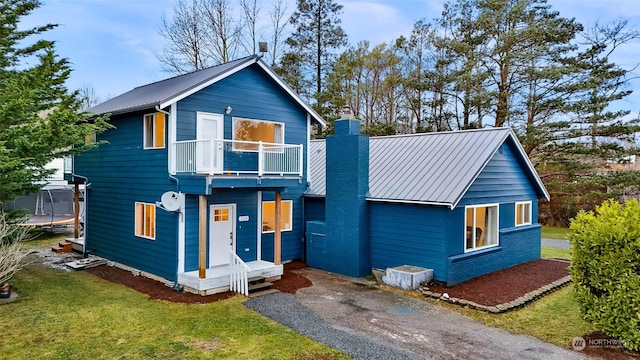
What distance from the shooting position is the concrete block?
35.0 ft

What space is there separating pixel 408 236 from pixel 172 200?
21.3 ft

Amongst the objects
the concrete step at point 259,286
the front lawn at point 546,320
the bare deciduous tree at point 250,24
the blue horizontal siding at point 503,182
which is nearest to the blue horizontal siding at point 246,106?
the concrete step at point 259,286

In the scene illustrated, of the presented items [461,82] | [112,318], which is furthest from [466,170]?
[461,82]

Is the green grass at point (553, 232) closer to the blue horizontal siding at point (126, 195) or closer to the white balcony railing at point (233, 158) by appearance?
the white balcony railing at point (233, 158)

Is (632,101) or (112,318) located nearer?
(112,318)

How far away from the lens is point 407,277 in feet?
35.1

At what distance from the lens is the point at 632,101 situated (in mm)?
23312

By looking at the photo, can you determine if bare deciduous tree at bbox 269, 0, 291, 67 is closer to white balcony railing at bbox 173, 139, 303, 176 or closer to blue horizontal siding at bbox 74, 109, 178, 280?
blue horizontal siding at bbox 74, 109, 178, 280

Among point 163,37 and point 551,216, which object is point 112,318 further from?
point 551,216

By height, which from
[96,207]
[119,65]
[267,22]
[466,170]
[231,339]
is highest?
[267,22]

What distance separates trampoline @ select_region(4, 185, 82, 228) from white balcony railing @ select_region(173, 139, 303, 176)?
572 inches

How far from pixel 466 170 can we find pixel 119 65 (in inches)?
1040

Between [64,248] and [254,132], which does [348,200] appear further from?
[64,248]

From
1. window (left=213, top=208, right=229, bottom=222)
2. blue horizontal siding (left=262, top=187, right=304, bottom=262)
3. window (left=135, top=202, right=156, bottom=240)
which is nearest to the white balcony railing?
window (left=213, top=208, right=229, bottom=222)
